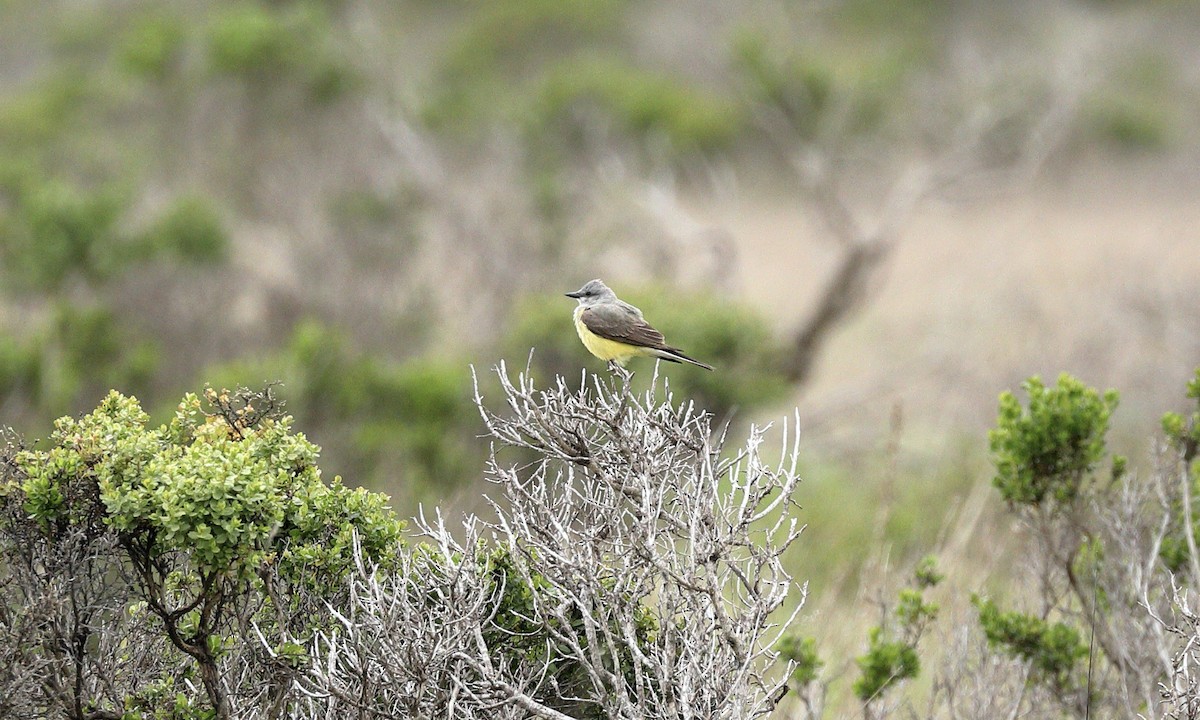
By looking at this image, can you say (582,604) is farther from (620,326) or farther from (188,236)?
(188,236)

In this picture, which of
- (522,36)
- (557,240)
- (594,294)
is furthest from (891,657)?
(522,36)

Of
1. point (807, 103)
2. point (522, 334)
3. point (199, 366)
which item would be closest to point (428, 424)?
point (522, 334)

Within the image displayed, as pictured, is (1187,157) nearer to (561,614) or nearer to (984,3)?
(984,3)

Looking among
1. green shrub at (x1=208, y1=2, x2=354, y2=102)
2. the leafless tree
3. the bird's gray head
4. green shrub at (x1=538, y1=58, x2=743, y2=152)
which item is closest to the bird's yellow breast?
the bird's gray head

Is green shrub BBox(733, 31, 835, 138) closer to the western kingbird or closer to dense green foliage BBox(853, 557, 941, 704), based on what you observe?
the western kingbird

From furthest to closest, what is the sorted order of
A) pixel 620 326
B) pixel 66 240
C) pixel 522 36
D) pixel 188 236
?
1. pixel 522 36
2. pixel 188 236
3. pixel 66 240
4. pixel 620 326

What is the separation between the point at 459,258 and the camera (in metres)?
16.2

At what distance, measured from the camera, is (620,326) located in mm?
5047

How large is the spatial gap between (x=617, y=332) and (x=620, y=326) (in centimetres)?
3

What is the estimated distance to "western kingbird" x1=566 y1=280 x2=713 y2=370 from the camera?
5.05 metres

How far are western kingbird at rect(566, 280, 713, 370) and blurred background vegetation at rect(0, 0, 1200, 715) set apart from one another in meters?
1.44

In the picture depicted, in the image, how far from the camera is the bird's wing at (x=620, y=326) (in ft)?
16.5

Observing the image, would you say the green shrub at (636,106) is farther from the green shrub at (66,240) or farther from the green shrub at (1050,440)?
the green shrub at (1050,440)

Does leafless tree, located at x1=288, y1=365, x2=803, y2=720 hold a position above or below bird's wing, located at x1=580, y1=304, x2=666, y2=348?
below
